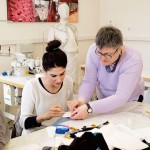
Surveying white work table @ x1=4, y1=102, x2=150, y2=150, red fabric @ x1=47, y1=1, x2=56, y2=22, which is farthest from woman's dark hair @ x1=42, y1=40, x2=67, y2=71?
red fabric @ x1=47, y1=1, x2=56, y2=22

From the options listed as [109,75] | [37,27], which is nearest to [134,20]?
[37,27]

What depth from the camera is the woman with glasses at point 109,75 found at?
1.58 metres

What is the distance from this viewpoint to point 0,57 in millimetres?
3170

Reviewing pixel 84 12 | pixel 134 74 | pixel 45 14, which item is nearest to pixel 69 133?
pixel 134 74

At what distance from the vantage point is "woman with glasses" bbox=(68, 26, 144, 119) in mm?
1583

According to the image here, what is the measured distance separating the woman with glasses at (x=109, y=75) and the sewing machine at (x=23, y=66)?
102 cm

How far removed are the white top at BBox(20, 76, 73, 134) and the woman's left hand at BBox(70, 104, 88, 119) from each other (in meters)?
0.17

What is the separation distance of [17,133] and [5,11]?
6.51ft

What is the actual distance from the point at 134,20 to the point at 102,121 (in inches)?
114

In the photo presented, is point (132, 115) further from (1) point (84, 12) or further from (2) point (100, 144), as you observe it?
(1) point (84, 12)

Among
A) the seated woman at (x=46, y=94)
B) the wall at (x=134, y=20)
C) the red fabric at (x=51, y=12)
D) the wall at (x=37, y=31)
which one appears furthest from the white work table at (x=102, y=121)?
the wall at (x=134, y=20)

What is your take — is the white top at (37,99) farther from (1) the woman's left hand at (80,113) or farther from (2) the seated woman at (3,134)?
(2) the seated woman at (3,134)

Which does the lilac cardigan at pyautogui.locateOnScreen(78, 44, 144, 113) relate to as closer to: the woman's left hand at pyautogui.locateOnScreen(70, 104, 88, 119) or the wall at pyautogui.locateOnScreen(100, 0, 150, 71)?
the woman's left hand at pyautogui.locateOnScreen(70, 104, 88, 119)

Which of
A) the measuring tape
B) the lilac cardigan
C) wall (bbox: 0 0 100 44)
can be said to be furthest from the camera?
wall (bbox: 0 0 100 44)
